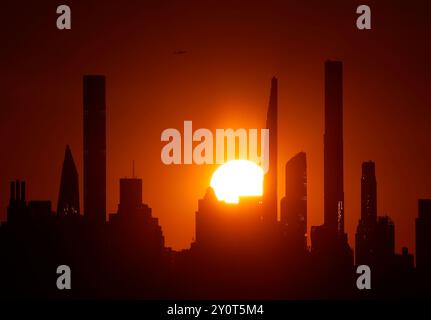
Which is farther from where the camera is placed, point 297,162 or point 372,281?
point 297,162

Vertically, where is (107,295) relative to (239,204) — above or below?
below

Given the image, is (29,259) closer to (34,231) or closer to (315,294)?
(34,231)

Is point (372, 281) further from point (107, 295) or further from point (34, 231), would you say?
point (34, 231)

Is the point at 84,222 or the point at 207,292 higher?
the point at 84,222

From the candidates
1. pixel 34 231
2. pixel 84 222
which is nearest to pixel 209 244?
pixel 84 222

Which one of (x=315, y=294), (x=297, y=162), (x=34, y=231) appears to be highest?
(x=297, y=162)

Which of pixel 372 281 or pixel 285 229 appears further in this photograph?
pixel 285 229
